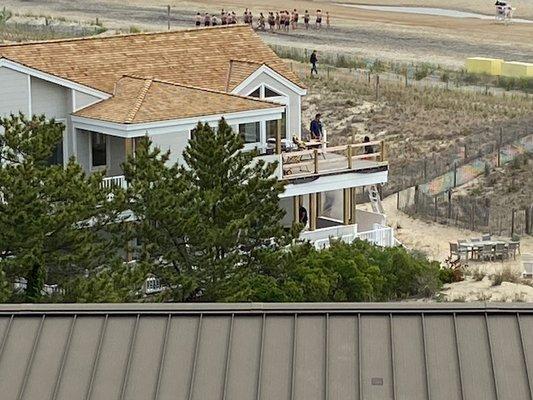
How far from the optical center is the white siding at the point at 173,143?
3055 cm

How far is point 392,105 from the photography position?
57875mm

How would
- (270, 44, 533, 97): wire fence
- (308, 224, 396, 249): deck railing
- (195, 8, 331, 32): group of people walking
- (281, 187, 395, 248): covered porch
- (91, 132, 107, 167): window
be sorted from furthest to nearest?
(195, 8, 331, 32): group of people walking
(270, 44, 533, 97): wire fence
(281, 187, 395, 248): covered porch
(308, 224, 396, 249): deck railing
(91, 132, 107, 167): window

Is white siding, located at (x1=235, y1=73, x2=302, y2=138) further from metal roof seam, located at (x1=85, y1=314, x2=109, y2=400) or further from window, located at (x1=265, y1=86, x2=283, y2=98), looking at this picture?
metal roof seam, located at (x1=85, y1=314, x2=109, y2=400)

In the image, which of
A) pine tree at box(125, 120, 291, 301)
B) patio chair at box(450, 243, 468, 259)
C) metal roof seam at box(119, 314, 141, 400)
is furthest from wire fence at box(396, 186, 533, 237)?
metal roof seam at box(119, 314, 141, 400)

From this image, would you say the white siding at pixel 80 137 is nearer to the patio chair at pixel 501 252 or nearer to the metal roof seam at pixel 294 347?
the patio chair at pixel 501 252

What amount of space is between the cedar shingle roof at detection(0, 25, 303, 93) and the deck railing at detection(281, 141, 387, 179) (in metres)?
2.50

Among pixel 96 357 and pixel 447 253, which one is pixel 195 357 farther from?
pixel 447 253

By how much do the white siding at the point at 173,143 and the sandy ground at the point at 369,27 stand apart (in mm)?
40730

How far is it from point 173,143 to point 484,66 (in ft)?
126

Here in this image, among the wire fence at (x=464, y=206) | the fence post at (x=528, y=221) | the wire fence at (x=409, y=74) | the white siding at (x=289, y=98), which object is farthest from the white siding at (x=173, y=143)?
the wire fence at (x=409, y=74)

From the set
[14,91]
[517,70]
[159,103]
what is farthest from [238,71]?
[517,70]

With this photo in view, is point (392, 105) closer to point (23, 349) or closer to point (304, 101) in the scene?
point (304, 101)

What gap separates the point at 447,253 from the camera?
116 feet

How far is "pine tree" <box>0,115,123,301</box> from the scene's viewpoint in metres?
22.5
